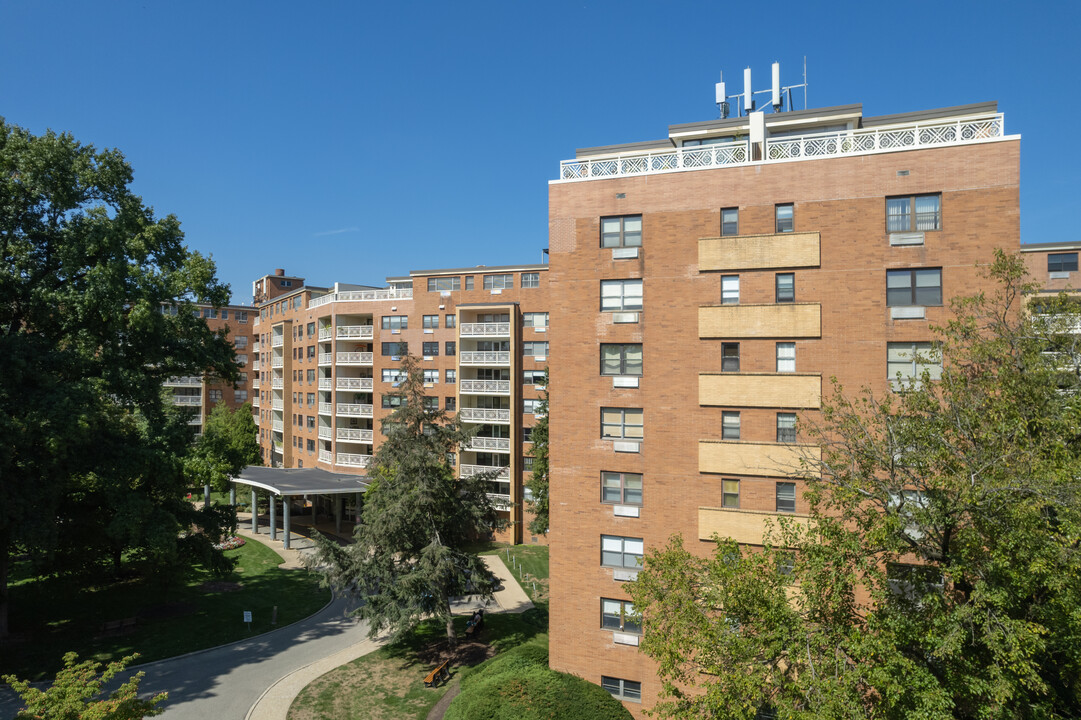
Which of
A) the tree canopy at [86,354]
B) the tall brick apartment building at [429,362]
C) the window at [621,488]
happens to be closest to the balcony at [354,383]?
the tall brick apartment building at [429,362]

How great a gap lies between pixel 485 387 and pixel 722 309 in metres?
29.1

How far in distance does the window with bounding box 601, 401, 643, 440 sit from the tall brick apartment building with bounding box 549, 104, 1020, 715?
2.0 inches

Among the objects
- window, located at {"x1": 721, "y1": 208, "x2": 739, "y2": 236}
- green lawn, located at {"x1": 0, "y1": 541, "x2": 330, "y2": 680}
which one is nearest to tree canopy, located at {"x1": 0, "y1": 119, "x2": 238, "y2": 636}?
green lawn, located at {"x1": 0, "y1": 541, "x2": 330, "y2": 680}

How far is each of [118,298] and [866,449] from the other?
92.4 ft

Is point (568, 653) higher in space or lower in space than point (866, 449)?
lower

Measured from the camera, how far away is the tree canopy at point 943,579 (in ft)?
37.4

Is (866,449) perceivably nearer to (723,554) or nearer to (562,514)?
(723,554)

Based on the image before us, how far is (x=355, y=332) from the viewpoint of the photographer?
53.3m

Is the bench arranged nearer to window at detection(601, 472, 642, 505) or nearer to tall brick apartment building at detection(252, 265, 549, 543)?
window at detection(601, 472, 642, 505)

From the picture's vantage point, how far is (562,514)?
22.2 metres

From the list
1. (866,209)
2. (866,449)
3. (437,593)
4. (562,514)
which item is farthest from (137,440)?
(866,209)

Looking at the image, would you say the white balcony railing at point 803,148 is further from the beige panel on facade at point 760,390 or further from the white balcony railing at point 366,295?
the white balcony railing at point 366,295

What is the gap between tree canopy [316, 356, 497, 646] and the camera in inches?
1009

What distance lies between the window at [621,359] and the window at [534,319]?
83.9 ft
